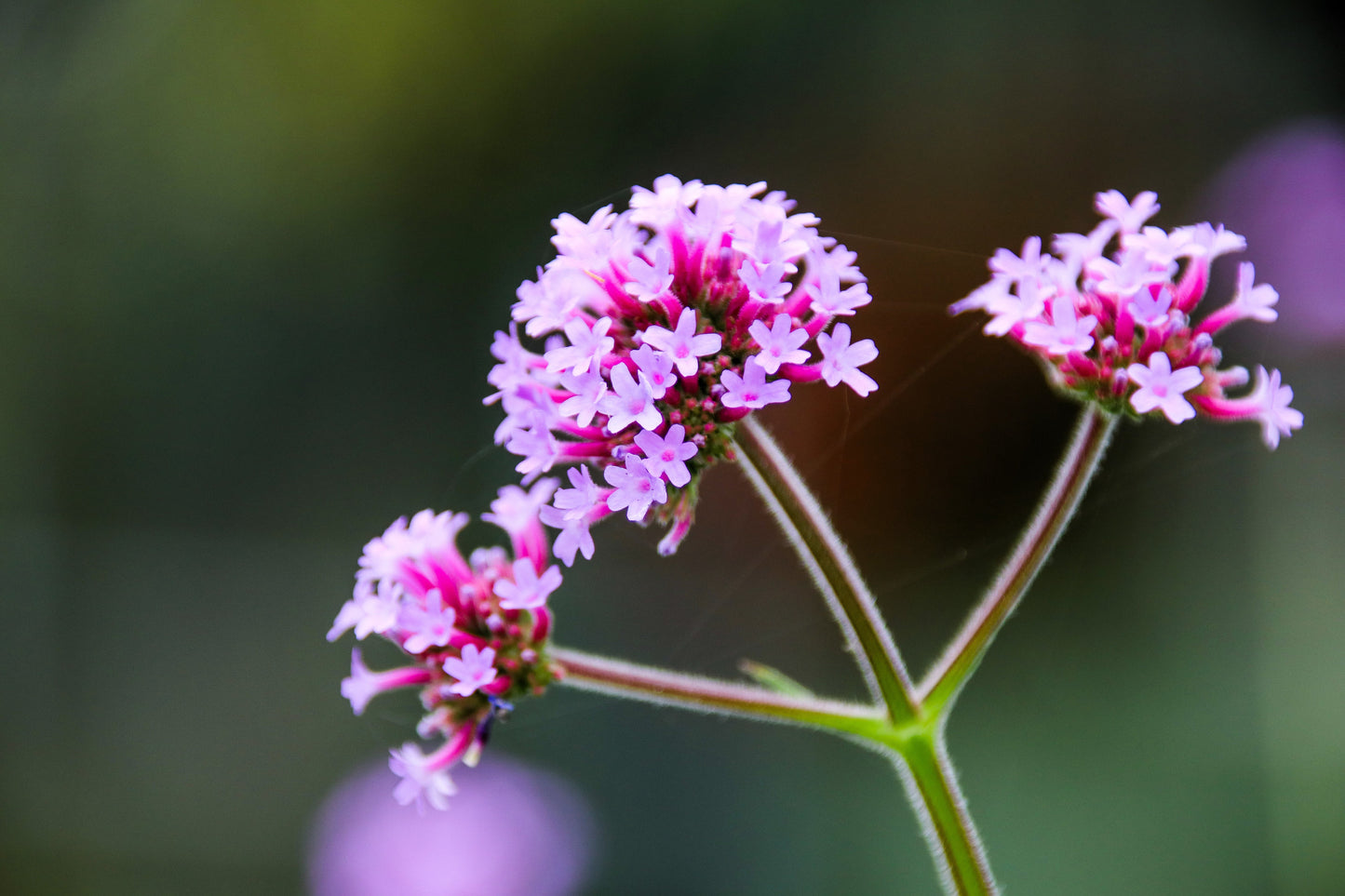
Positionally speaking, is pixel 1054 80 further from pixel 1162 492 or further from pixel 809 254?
pixel 809 254

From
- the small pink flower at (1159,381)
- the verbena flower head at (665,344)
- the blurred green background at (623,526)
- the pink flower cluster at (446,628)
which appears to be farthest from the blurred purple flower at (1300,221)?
the pink flower cluster at (446,628)

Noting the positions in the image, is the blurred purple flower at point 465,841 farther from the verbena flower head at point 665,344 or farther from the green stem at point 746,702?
the verbena flower head at point 665,344

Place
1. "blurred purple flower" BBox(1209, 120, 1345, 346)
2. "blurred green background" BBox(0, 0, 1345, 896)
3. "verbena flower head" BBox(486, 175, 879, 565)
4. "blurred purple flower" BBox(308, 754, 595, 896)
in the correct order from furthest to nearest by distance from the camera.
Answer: "blurred green background" BBox(0, 0, 1345, 896) → "blurred purple flower" BBox(1209, 120, 1345, 346) → "blurred purple flower" BBox(308, 754, 595, 896) → "verbena flower head" BBox(486, 175, 879, 565)

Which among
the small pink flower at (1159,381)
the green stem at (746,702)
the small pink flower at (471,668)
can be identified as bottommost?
the green stem at (746,702)

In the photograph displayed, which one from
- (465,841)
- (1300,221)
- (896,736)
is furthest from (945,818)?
(1300,221)


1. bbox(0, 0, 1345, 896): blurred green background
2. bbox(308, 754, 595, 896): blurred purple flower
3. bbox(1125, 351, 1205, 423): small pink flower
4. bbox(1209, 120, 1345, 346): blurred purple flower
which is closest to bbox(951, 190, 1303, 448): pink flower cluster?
bbox(1125, 351, 1205, 423): small pink flower

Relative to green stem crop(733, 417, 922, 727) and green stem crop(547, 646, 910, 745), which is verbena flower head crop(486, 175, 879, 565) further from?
green stem crop(547, 646, 910, 745)
